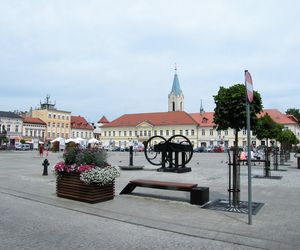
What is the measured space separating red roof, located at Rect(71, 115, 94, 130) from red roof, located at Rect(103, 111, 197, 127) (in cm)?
1176

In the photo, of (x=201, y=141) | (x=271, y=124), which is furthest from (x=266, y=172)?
(x=201, y=141)

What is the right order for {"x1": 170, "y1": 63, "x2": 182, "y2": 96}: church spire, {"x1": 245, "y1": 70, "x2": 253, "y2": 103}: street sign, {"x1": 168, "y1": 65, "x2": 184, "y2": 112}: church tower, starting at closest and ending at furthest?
{"x1": 245, "y1": 70, "x2": 253, "y2": 103}: street sign, {"x1": 168, "y1": 65, "x2": 184, "y2": 112}: church tower, {"x1": 170, "y1": 63, "x2": 182, "y2": 96}: church spire

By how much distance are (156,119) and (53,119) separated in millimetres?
31184

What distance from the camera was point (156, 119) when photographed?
10325cm

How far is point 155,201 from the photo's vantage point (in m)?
9.09

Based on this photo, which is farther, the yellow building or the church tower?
the church tower

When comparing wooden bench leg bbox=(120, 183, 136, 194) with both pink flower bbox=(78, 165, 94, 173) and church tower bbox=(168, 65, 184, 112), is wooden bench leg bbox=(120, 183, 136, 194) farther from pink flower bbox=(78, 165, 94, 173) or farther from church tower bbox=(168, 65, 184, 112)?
church tower bbox=(168, 65, 184, 112)

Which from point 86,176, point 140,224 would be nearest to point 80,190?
point 86,176

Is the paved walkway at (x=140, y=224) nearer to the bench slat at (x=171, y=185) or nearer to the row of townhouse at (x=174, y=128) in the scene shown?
the bench slat at (x=171, y=185)

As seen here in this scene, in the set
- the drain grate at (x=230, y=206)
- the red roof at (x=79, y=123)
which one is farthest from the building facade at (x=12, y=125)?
the drain grate at (x=230, y=206)

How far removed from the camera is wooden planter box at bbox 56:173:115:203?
863 cm

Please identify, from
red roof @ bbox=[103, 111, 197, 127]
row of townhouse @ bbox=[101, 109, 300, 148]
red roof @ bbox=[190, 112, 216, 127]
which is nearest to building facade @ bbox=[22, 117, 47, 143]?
row of townhouse @ bbox=[101, 109, 300, 148]

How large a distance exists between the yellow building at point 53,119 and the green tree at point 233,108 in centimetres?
7693

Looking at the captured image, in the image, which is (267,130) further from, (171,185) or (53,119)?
(53,119)
